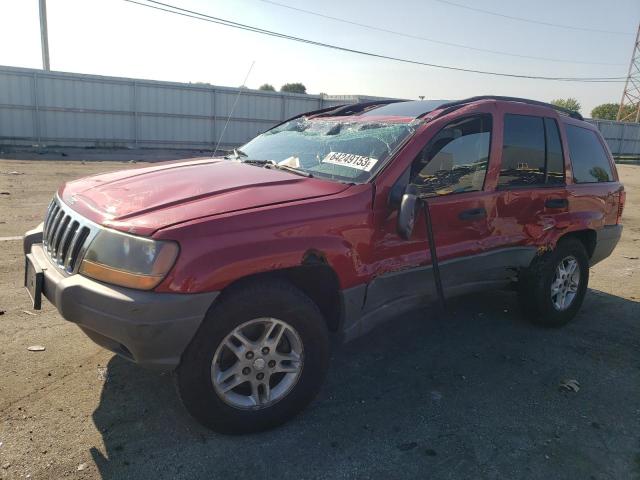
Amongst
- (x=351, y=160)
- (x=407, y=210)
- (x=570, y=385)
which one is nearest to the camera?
(x=407, y=210)

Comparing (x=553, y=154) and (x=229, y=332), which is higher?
(x=553, y=154)

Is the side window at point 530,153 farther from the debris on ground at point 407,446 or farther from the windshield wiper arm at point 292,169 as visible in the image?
the debris on ground at point 407,446

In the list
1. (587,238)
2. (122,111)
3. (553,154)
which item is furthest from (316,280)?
(122,111)

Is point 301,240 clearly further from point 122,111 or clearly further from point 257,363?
point 122,111

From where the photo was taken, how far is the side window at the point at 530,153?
3791 millimetres

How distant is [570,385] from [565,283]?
4.12 feet

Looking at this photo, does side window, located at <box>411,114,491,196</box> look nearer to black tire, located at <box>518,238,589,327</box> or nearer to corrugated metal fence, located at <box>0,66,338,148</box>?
black tire, located at <box>518,238,589,327</box>

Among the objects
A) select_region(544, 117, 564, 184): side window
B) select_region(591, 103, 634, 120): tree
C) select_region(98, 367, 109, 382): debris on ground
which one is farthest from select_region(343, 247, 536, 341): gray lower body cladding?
select_region(591, 103, 634, 120): tree

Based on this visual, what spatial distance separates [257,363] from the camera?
2650 mm

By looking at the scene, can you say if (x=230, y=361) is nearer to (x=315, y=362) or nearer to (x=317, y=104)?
(x=315, y=362)

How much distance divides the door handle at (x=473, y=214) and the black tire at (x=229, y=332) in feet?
4.32

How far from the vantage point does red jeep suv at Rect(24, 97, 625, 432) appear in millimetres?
2369

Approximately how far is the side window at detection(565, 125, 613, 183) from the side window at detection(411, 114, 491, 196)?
3.90ft

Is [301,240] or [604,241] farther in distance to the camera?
[604,241]
